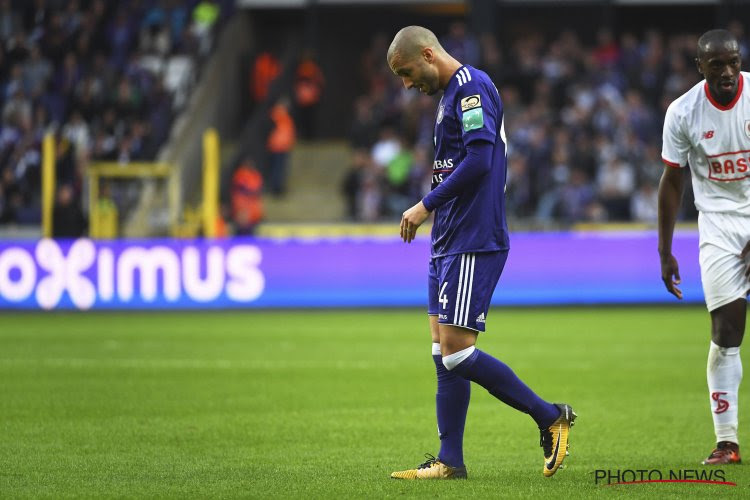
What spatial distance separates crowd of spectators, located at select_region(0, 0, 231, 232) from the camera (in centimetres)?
2659

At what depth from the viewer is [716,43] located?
22.6 feet

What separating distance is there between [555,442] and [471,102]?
176 centimetres

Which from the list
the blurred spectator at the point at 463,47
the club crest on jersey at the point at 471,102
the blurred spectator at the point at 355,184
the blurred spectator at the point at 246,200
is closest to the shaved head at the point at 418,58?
the club crest on jersey at the point at 471,102

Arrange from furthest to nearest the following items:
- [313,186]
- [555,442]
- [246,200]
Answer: [313,186] → [246,200] → [555,442]

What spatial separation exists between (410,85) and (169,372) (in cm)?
619

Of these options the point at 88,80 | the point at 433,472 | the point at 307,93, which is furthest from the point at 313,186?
the point at 433,472

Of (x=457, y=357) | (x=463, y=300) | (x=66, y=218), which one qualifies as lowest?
(x=457, y=357)

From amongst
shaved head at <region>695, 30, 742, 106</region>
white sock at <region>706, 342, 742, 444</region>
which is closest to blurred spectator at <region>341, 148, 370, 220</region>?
white sock at <region>706, 342, 742, 444</region>

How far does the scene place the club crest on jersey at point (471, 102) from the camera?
6.41 metres

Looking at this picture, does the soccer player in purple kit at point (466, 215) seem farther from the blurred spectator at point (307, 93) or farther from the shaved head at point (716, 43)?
the blurred spectator at point (307, 93)

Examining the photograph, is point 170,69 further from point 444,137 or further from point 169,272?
point 444,137

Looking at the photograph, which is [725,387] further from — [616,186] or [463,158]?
[616,186]

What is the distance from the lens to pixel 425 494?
6.16 meters

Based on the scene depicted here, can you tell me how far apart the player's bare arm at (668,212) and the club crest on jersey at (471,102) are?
1456mm
